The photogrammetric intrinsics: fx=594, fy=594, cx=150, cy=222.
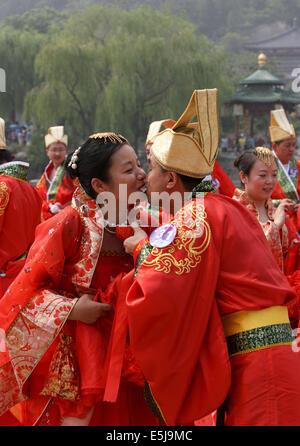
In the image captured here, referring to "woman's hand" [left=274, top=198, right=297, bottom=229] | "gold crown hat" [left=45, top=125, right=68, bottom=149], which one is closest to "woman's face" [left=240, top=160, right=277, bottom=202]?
"woman's hand" [left=274, top=198, right=297, bottom=229]

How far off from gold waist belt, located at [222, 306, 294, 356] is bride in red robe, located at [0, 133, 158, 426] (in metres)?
0.42

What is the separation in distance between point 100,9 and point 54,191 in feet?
61.6

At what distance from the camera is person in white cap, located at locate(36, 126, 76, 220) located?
6406mm

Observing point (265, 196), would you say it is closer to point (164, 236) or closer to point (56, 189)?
point (164, 236)

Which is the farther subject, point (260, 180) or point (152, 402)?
point (260, 180)

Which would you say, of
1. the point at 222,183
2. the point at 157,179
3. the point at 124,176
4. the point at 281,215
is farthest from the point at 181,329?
the point at 222,183

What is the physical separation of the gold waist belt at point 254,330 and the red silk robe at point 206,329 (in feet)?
0.05

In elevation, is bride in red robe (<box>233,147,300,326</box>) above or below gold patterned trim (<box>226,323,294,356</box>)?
below

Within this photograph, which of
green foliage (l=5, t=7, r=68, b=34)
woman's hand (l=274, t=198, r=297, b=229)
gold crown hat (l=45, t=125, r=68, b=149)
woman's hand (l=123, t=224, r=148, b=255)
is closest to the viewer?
woman's hand (l=123, t=224, r=148, b=255)

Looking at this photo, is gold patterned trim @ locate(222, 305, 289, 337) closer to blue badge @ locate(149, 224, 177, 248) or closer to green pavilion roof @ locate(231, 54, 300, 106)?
blue badge @ locate(149, 224, 177, 248)

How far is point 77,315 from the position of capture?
2.23 m

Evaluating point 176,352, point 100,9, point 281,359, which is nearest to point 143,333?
point 176,352

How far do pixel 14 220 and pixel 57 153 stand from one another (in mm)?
3013

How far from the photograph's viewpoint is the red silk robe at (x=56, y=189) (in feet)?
20.8
